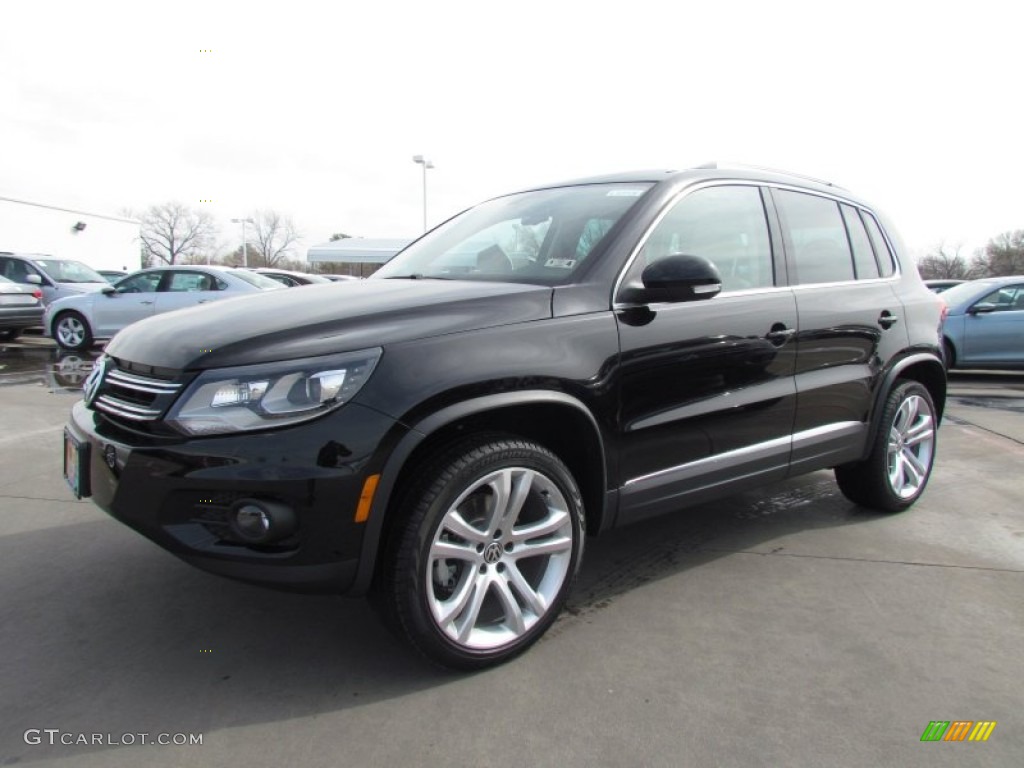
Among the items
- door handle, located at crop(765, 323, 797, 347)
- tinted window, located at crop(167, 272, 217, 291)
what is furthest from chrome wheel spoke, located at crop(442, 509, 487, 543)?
tinted window, located at crop(167, 272, 217, 291)

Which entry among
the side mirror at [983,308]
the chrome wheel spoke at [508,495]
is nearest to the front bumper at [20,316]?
the chrome wheel spoke at [508,495]

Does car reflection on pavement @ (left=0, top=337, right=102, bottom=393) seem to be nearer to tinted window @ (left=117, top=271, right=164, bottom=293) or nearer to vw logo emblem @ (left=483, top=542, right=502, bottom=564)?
tinted window @ (left=117, top=271, right=164, bottom=293)

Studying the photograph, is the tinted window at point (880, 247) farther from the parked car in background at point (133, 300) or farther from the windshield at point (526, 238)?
the parked car in background at point (133, 300)

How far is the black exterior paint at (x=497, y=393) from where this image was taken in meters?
2.12

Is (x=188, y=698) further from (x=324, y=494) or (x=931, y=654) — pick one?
(x=931, y=654)

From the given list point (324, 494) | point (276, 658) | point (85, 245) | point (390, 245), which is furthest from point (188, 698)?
point (85, 245)

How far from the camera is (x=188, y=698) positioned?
7.48 ft

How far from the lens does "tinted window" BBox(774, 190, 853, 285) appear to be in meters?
3.52

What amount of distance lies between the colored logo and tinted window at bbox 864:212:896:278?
8.30ft

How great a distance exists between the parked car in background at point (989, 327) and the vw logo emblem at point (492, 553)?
9.22 m

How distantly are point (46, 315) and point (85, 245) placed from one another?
34783mm

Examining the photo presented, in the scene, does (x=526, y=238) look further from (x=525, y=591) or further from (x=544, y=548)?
(x=525, y=591)

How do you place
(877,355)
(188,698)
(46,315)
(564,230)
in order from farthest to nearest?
(46,315)
(877,355)
(564,230)
(188,698)

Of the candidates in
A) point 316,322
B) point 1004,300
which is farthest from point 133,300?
point 1004,300
